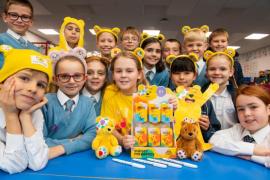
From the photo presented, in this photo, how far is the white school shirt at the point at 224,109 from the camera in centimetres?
156

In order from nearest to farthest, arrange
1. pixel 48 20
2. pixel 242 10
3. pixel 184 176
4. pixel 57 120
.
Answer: pixel 184 176 → pixel 57 120 → pixel 242 10 → pixel 48 20

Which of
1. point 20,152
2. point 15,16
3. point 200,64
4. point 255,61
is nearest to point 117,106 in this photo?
point 20,152

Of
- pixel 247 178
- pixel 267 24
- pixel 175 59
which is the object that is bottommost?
pixel 247 178

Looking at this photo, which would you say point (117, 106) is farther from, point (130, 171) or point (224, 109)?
point (224, 109)

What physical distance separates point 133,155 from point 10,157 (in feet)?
1.71

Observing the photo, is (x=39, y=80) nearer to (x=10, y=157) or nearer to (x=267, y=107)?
(x=10, y=157)

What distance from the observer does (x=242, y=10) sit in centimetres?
521

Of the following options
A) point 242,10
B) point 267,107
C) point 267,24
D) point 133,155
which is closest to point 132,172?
point 133,155

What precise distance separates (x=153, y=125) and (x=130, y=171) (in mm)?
295

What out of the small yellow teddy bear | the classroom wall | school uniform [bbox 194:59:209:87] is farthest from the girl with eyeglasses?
the classroom wall

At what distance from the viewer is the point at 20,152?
945 mm

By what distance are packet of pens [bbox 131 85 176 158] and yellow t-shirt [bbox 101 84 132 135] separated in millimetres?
160

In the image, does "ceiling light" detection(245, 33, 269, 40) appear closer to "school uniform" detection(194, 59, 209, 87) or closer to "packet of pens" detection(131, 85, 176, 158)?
"school uniform" detection(194, 59, 209, 87)

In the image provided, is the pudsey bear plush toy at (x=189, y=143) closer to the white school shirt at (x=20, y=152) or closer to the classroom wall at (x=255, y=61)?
the white school shirt at (x=20, y=152)
